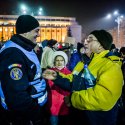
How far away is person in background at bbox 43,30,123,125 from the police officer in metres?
0.43

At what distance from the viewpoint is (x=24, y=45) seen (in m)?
3.28

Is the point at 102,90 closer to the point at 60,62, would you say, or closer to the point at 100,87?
the point at 100,87

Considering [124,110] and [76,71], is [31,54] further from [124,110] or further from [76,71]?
[124,110]

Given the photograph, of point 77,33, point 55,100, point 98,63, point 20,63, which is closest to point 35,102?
point 20,63

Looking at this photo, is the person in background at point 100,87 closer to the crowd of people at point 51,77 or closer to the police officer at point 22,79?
the crowd of people at point 51,77

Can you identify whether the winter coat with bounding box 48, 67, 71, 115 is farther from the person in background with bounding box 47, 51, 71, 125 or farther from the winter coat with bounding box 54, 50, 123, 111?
the winter coat with bounding box 54, 50, 123, 111

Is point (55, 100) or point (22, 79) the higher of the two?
point (22, 79)

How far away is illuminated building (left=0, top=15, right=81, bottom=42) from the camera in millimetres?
71650

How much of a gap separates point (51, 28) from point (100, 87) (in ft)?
250

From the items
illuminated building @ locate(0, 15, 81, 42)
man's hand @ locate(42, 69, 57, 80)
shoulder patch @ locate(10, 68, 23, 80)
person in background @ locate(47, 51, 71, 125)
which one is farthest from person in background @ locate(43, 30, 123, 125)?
illuminated building @ locate(0, 15, 81, 42)

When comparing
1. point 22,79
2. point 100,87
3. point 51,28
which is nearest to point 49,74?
point 22,79

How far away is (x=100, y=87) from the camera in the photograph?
2846 mm

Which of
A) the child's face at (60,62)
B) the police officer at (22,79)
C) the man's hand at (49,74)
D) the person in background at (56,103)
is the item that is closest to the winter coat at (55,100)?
the person in background at (56,103)

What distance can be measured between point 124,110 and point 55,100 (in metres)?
2.42
